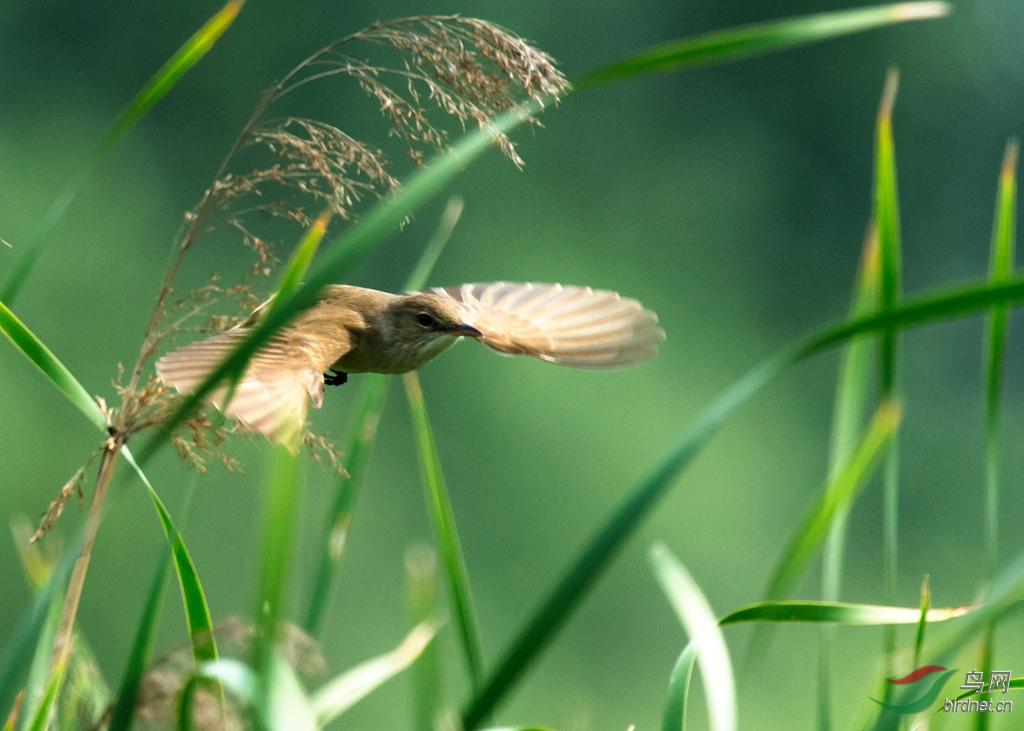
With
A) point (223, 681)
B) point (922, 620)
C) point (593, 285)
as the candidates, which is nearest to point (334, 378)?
point (223, 681)

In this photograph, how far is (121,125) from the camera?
0.88m

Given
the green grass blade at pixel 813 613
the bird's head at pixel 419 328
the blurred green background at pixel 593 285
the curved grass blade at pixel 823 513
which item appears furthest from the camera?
the blurred green background at pixel 593 285

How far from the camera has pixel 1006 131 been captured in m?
10.0

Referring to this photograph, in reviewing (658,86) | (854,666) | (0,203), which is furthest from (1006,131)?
(0,203)

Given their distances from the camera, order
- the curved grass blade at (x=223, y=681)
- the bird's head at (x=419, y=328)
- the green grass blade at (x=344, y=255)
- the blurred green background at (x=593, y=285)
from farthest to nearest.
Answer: the blurred green background at (x=593, y=285), the bird's head at (x=419, y=328), the curved grass blade at (x=223, y=681), the green grass blade at (x=344, y=255)

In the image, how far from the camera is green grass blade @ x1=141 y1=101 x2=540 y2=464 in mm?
588

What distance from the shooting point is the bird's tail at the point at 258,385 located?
923 mm

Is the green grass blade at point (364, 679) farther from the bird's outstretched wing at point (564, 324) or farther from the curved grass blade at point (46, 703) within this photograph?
the bird's outstretched wing at point (564, 324)

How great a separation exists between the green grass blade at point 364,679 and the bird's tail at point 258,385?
0.28m

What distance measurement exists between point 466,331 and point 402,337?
90 mm

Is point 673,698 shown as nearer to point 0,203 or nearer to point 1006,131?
point 0,203

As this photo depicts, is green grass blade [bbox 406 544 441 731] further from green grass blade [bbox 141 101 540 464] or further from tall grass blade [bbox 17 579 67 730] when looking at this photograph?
green grass blade [bbox 141 101 540 464]

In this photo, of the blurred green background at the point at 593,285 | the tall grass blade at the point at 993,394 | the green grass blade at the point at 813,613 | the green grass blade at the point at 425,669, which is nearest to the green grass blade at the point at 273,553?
the green grass blade at the point at 425,669

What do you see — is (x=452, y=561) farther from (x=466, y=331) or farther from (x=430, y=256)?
(x=430, y=256)
